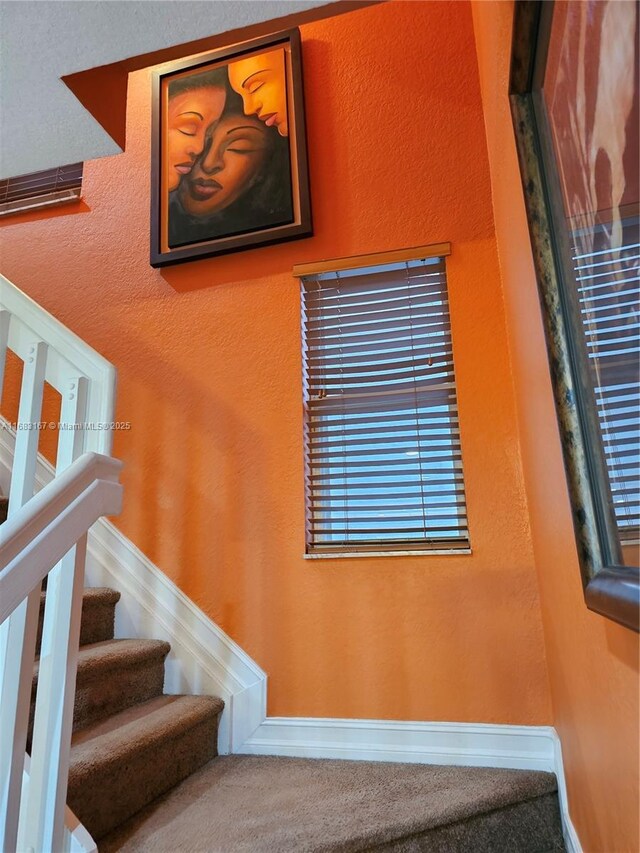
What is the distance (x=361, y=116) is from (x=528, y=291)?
1.37 metres

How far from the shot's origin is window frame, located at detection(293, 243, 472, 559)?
5.97ft

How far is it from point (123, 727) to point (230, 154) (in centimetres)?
219

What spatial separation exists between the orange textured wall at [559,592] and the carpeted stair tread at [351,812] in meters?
0.20

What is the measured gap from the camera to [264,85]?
231cm

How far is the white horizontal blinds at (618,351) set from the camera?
594 mm

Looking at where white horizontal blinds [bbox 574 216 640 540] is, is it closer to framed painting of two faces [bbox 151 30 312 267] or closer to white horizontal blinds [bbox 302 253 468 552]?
white horizontal blinds [bbox 302 253 468 552]

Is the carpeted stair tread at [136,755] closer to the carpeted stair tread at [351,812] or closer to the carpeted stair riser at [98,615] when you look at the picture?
the carpeted stair tread at [351,812]

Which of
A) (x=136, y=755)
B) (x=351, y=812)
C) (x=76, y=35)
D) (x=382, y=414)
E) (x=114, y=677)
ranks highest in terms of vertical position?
(x=76, y=35)

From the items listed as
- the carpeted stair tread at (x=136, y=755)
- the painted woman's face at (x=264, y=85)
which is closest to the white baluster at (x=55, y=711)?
the carpeted stair tread at (x=136, y=755)

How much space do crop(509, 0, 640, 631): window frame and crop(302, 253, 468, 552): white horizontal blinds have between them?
100cm

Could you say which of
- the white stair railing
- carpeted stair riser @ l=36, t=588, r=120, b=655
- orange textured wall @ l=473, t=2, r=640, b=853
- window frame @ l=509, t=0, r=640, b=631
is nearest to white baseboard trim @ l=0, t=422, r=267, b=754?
carpeted stair riser @ l=36, t=588, r=120, b=655

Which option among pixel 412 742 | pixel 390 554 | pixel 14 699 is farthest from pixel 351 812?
pixel 14 699

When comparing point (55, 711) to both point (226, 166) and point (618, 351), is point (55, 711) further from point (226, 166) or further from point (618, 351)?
point (226, 166)

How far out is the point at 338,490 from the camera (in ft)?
6.43
